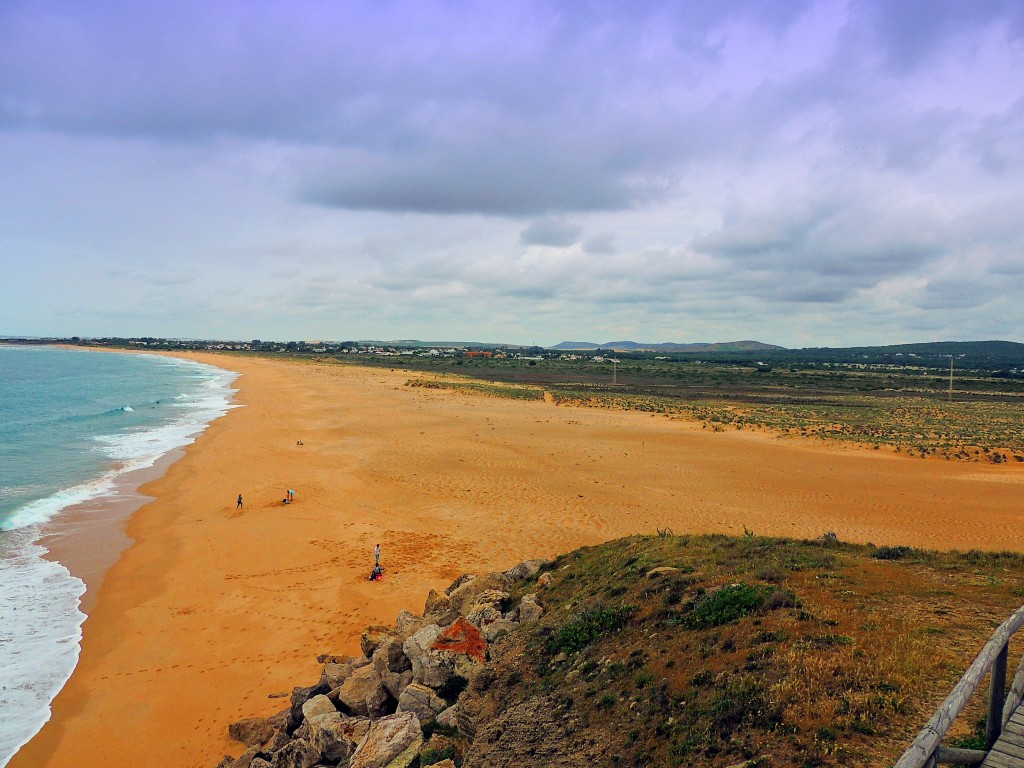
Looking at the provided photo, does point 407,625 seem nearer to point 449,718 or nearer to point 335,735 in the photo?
point 335,735

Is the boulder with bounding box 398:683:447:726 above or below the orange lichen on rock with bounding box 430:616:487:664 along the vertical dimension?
below

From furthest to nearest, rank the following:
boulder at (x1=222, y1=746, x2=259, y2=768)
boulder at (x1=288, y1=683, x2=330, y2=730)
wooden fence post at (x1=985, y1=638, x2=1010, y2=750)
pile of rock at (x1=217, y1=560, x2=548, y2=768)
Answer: boulder at (x1=288, y1=683, x2=330, y2=730) → boulder at (x1=222, y1=746, x2=259, y2=768) → pile of rock at (x1=217, y1=560, x2=548, y2=768) → wooden fence post at (x1=985, y1=638, x2=1010, y2=750)

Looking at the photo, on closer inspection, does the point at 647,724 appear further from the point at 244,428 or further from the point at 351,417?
the point at 351,417

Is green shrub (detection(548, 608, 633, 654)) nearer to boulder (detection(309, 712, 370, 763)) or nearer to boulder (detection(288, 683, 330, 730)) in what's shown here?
boulder (detection(309, 712, 370, 763))

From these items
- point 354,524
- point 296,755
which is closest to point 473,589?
point 296,755

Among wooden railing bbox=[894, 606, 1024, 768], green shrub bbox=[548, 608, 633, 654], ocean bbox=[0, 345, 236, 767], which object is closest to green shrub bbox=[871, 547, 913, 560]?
green shrub bbox=[548, 608, 633, 654]

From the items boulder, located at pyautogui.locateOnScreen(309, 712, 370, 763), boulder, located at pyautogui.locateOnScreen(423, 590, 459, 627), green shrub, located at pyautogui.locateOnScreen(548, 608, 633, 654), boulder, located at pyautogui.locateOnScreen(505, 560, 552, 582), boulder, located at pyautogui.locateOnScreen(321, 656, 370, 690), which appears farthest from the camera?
boulder, located at pyautogui.locateOnScreen(505, 560, 552, 582)

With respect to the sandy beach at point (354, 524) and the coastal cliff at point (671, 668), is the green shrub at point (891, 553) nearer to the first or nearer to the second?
the coastal cliff at point (671, 668)
